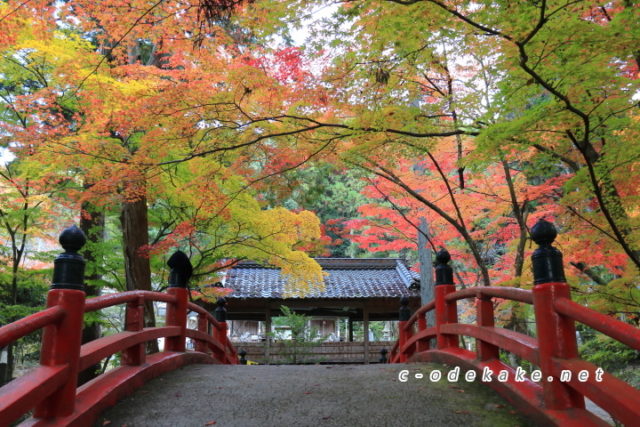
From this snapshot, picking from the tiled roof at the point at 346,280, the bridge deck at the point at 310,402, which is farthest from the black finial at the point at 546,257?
the tiled roof at the point at 346,280

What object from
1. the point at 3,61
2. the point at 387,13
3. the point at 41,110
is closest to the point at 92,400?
the point at 387,13

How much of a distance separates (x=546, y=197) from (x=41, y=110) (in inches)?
366

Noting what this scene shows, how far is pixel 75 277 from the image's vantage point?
297 centimetres

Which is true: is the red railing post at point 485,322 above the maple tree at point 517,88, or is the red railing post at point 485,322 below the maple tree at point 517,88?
below

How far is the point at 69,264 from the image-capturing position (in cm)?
292

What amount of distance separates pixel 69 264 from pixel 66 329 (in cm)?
41

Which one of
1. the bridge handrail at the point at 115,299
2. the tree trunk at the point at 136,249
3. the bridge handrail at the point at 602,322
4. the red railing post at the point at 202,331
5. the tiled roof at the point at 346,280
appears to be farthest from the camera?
the tiled roof at the point at 346,280

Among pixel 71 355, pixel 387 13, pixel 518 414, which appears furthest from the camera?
pixel 387 13

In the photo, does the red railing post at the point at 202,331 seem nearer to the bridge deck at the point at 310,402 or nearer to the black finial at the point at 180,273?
the black finial at the point at 180,273

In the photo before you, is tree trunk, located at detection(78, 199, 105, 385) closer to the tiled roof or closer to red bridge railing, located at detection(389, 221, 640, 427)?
the tiled roof

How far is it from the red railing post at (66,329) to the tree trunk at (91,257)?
579 cm

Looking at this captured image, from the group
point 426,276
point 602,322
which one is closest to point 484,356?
point 602,322

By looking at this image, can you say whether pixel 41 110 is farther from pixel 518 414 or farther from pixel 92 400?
pixel 518 414

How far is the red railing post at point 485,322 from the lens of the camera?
400cm
